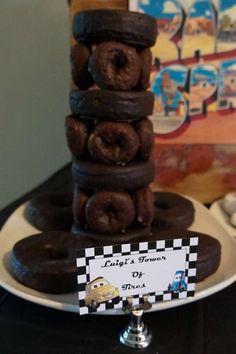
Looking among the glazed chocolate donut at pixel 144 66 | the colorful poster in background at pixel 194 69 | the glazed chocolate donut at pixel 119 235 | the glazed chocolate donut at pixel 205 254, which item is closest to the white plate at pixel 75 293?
the glazed chocolate donut at pixel 205 254

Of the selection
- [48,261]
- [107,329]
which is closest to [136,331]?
[107,329]

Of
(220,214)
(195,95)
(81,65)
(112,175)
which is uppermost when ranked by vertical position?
(81,65)

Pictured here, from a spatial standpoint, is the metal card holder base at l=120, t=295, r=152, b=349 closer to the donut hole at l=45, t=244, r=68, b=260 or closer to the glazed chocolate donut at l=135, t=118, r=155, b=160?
the donut hole at l=45, t=244, r=68, b=260

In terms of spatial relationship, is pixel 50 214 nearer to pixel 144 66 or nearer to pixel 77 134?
pixel 77 134

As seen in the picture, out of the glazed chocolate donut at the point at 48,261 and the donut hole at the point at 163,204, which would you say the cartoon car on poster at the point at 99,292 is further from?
the donut hole at the point at 163,204

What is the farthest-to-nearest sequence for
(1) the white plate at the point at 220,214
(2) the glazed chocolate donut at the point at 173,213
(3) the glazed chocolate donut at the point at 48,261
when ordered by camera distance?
1. (1) the white plate at the point at 220,214
2. (2) the glazed chocolate donut at the point at 173,213
3. (3) the glazed chocolate donut at the point at 48,261

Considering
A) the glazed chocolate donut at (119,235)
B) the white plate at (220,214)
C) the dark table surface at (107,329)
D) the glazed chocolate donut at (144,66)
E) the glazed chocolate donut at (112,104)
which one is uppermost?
the glazed chocolate donut at (144,66)
